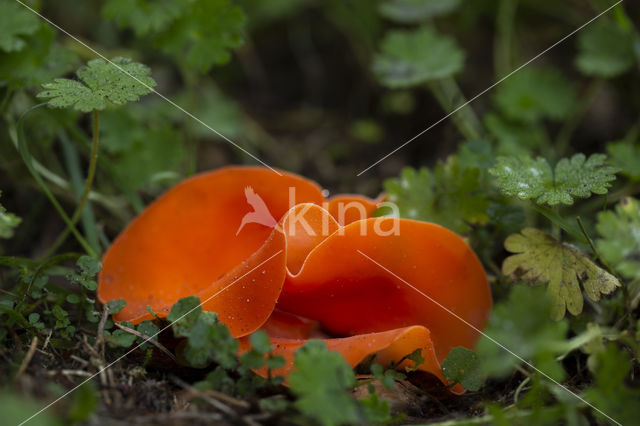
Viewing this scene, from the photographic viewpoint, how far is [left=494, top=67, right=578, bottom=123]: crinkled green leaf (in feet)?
10.00

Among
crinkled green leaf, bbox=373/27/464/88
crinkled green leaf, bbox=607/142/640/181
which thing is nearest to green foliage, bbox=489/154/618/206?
crinkled green leaf, bbox=607/142/640/181

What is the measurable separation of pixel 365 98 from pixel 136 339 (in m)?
2.51

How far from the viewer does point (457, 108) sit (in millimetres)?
3082

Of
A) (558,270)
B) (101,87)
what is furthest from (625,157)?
(101,87)

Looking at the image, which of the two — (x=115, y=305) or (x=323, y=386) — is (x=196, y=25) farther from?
(x=323, y=386)

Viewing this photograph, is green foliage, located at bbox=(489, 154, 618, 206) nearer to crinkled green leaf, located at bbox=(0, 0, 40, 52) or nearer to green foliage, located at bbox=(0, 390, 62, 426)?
green foliage, located at bbox=(0, 390, 62, 426)

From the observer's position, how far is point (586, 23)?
331cm

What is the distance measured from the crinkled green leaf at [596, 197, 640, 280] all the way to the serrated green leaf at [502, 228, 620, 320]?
A: 0.27 meters

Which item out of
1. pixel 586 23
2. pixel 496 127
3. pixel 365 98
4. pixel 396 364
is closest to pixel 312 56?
pixel 365 98

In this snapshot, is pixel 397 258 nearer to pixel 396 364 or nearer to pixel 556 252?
pixel 396 364

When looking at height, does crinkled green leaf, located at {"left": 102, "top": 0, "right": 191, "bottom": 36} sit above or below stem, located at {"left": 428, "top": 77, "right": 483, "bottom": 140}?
above

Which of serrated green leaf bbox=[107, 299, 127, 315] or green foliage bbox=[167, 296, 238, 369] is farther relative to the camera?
serrated green leaf bbox=[107, 299, 127, 315]

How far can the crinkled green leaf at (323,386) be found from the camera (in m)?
1.31

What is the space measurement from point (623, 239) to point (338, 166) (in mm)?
2054
